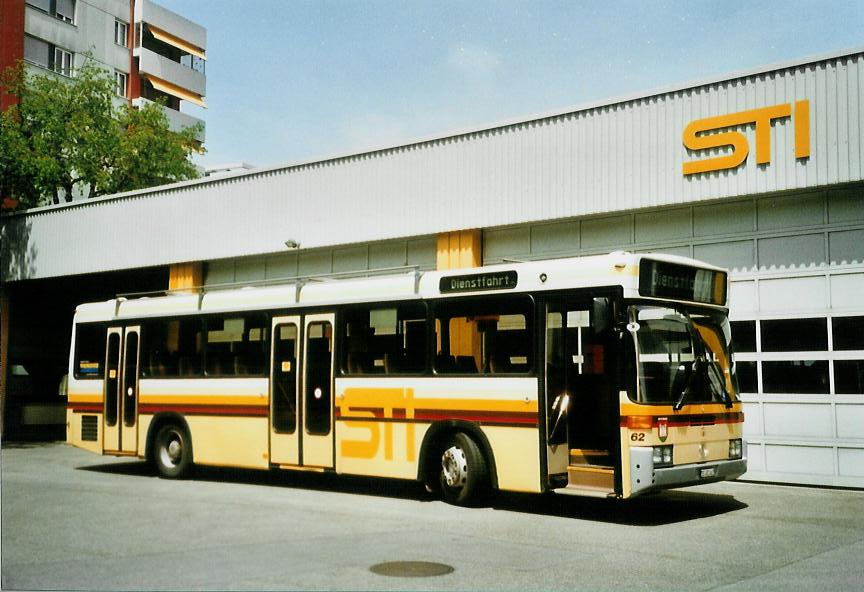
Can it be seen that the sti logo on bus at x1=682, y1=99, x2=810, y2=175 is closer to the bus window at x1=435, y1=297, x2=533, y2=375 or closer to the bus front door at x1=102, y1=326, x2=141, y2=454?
the bus window at x1=435, y1=297, x2=533, y2=375

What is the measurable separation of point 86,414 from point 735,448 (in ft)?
38.0

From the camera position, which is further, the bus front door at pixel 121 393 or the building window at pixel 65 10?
the building window at pixel 65 10

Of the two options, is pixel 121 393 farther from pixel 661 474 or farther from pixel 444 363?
pixel 661 474

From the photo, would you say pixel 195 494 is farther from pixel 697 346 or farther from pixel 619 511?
pixel 697 346

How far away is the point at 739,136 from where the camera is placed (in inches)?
607

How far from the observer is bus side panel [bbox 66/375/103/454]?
17359 mm

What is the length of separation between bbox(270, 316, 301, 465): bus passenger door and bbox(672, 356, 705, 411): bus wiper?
5932 millimetres

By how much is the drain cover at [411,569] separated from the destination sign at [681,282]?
432 centimetres

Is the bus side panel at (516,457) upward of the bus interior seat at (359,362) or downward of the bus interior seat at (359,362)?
downward

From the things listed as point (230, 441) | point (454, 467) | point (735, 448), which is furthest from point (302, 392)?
point (735, 448)

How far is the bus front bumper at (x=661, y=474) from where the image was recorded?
34.2 ft

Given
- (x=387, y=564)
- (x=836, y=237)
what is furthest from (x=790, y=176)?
(x=387, y=564)

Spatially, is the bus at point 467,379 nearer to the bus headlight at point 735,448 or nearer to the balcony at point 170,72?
the bus headlight at point 735,448

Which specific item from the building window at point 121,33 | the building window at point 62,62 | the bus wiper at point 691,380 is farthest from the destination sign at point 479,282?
the building window at point 121,33
